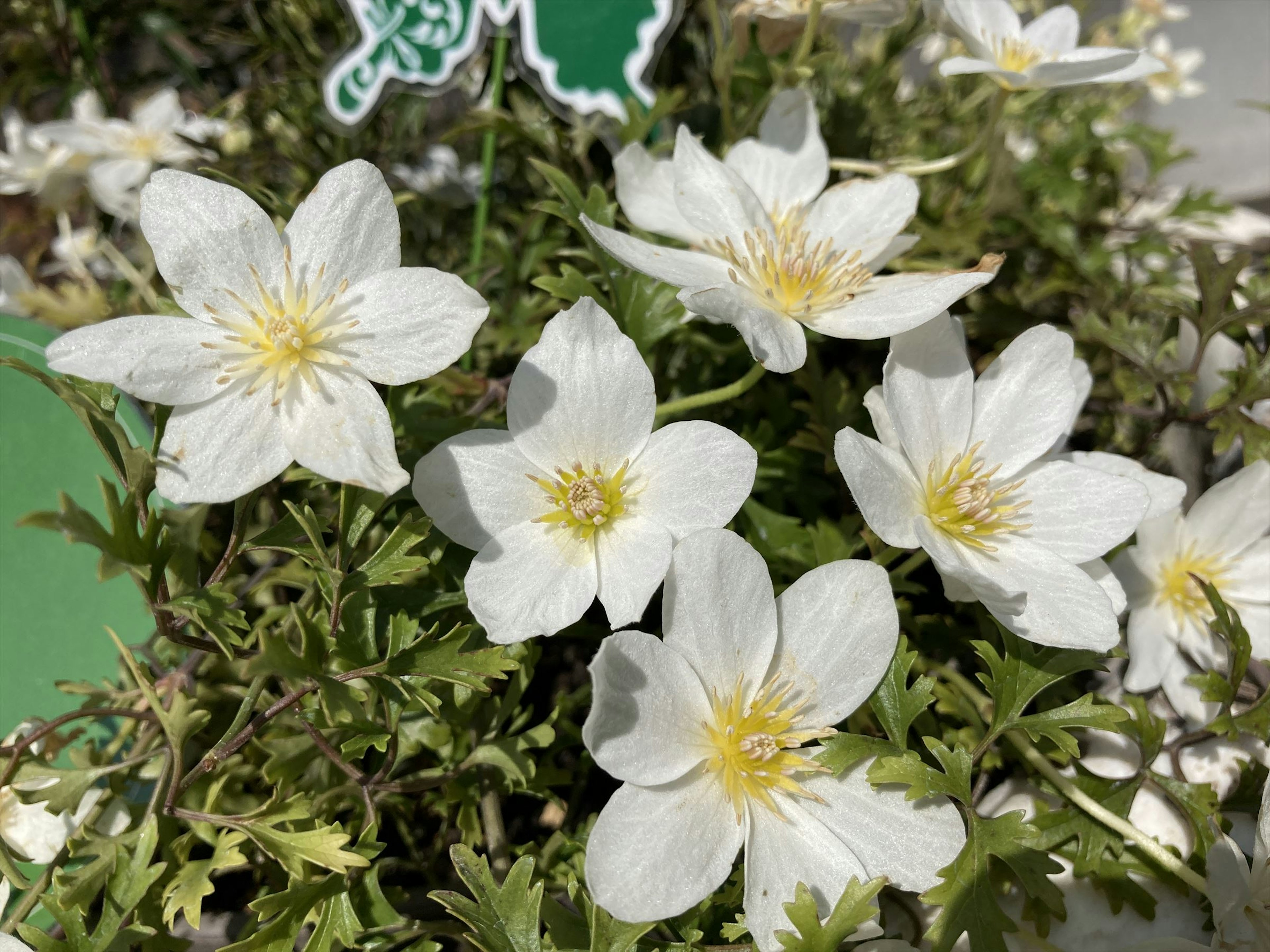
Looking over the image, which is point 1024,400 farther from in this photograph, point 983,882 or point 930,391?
point 983,882

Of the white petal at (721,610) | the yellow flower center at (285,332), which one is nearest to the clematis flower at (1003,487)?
the white petal at (721,610)

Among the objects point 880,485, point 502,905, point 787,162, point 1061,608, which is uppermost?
point 787,162

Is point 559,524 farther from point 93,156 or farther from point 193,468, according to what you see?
point 93,156

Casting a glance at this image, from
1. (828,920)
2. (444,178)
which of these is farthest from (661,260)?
(444,178)

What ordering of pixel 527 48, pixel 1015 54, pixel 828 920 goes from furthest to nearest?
pixel 527 48
pixel 1015 54
pixel 828 920

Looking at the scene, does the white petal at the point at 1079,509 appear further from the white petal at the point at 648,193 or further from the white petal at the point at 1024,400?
the white petal at the point at 648,193
